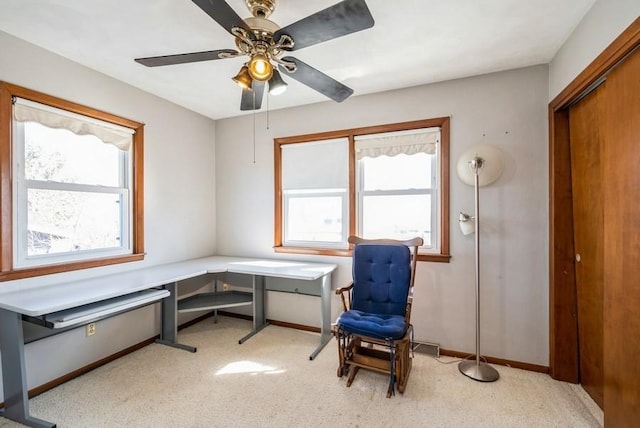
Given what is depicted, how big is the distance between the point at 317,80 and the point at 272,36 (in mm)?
406

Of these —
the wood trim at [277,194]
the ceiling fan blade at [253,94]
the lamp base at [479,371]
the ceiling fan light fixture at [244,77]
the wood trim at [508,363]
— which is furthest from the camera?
the wood trim at [277,194]

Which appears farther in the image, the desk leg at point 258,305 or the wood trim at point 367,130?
the desk leg at point 258,305

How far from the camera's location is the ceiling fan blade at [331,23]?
3.74 ft

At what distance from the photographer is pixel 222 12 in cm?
121

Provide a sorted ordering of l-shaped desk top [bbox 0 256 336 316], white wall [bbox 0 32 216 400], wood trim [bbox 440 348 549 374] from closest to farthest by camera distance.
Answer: l-shaped desk top [bbox 0 256 336 316] → white wall [bbox 0 32 216 400] → wood trim [bbox 440 348 549 374]

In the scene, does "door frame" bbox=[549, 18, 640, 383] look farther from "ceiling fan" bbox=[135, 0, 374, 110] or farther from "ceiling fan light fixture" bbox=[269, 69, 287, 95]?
"ceiling fan light fixture" bbox=[269, 69, 287, 95]

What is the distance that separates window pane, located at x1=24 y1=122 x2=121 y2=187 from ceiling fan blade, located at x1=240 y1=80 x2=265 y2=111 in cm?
150

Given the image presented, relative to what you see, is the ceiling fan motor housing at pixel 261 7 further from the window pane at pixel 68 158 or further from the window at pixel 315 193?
the window pane at pixel 68 158

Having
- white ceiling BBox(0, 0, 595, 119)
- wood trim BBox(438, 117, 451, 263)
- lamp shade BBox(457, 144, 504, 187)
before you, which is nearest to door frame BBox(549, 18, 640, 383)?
lamp shade BBox(457, 144, 504, 187)

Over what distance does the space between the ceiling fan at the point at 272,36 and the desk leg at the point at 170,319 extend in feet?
6.78

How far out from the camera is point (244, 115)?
139 inches

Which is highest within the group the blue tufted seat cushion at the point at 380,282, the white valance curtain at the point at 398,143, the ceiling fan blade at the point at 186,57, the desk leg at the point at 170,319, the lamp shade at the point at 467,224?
the ceiling fan blade at the point at 186,57

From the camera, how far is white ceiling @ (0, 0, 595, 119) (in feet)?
5.42

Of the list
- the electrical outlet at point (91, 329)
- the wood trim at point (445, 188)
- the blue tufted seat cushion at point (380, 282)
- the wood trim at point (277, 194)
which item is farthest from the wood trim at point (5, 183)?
the wood trim at point (445, 188)
